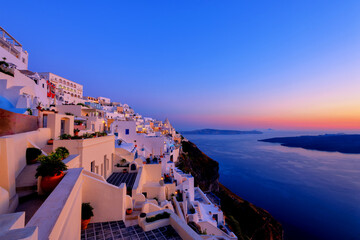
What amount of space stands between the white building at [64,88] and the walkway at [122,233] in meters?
33.0

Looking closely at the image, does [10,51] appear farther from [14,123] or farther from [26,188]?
[26,188]

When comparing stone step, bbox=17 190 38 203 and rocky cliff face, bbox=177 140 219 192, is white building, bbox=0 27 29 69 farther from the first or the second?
rocky cliff face, bbox=177 140 219 192

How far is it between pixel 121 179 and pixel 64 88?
4309 cm

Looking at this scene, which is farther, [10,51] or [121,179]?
[10,51]

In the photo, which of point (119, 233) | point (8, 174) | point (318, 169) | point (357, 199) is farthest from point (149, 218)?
point (318, 169)

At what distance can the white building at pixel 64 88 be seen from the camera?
33844mm

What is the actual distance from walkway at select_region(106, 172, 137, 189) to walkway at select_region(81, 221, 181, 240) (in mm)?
5086

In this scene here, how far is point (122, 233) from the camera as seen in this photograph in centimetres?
629

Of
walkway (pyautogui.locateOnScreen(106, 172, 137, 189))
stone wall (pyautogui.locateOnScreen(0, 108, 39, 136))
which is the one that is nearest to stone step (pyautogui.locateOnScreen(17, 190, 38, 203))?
stone wall (pyautogui.locateOnScreen(0, 108, 39, 136))

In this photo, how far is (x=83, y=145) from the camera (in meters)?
9.77

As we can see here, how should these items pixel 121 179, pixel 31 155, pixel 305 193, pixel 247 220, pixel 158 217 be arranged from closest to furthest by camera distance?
pixel 31 155
pixel 158 217
pixel 121 179
pixel 247 220
pixel 305 193

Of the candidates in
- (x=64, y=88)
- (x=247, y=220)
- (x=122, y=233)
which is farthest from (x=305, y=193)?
(x=64, y=88)

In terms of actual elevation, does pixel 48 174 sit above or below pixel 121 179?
above

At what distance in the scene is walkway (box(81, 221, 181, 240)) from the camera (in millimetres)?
5946
